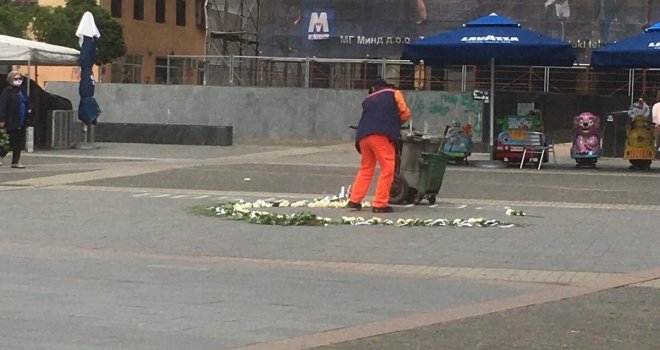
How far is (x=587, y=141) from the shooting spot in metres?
25.1

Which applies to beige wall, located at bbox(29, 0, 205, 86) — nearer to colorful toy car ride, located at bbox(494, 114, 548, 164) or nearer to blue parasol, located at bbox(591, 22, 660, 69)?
colorful toy car ride, located at bbox(494, 114, 548, 164)

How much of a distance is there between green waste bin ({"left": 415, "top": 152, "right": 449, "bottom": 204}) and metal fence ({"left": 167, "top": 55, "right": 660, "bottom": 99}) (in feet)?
58.8

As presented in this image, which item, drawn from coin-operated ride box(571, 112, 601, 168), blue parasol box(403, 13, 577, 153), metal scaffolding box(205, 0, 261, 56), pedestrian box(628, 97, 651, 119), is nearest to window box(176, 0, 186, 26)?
metal scaffolding box(205, 0, 261, 56)

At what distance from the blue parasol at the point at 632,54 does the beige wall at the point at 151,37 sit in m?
29.9

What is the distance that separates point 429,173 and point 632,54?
9.27 m

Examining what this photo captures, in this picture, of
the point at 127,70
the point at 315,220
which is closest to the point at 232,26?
the point at 127,70

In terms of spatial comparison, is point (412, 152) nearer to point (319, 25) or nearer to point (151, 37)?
point (319, 25)

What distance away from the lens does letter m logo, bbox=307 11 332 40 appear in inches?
1670

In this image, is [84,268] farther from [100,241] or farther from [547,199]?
[547,199]

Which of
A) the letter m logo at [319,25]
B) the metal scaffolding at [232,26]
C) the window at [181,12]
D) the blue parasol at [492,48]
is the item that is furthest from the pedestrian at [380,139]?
the window at [181,12]

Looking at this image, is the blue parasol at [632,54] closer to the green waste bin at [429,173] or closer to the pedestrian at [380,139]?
the green waste bin at [429,173]

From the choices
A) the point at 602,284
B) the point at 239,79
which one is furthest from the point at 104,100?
the point at 602,284

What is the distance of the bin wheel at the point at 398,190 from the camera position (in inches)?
626

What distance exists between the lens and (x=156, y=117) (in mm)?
34688
